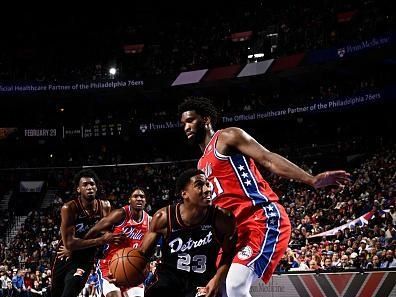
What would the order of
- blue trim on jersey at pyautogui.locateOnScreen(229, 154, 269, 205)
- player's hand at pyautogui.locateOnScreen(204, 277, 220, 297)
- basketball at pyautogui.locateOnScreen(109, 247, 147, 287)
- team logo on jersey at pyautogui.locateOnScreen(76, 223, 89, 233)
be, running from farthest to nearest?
team logo on jersey at pyautogui.locateOnScreen(76, 223, 89, 233) < basketball at pyautogui.locateOnScreen(109, 247, 147, 287) < blue trim on jersey at pyautogui.locateOnScreen(229, 154, 269, 205) < player's hand at pyautogui.locateOnScreen(204, 277, 220, 297)

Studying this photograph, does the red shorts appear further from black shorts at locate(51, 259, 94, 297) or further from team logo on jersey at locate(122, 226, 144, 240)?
team logo on jersey at locate(122, 226, 144, 240)

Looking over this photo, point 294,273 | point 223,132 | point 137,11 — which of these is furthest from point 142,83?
point 223,132

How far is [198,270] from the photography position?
4.76 meters

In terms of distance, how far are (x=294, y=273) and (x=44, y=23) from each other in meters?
30.1

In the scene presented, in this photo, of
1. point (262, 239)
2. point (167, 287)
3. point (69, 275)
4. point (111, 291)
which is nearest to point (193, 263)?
point (167, 287)

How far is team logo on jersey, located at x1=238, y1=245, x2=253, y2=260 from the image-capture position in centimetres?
467

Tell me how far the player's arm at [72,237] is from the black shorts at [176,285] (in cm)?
229

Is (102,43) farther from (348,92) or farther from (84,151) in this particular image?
(348,92)

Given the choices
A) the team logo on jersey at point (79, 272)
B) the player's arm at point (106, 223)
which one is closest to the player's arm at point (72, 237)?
the player's arm at point (106, 223)

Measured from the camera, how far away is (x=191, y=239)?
15.6 ft

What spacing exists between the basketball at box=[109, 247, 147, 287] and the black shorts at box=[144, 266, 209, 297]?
317 mm

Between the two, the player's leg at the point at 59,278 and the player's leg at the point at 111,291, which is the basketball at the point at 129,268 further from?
the player's leg at the point at 111,291

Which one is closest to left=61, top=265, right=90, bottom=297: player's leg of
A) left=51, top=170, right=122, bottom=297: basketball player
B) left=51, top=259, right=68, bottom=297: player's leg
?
left=51, top=170, right=122, bottom=297: basketball player

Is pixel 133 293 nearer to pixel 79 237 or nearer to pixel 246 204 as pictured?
pixel 79 237
